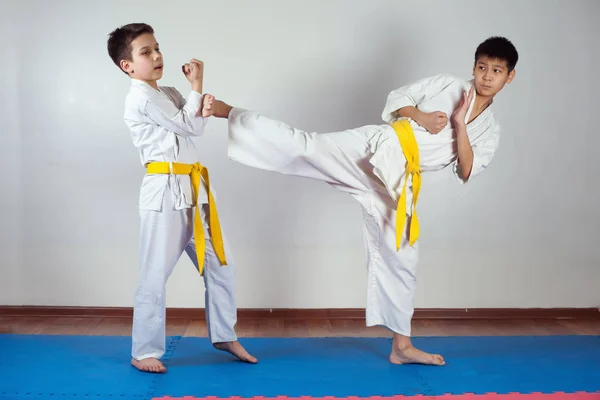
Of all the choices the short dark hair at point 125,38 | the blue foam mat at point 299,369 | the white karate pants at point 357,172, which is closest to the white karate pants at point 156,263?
the blue foam mat at point 299,369

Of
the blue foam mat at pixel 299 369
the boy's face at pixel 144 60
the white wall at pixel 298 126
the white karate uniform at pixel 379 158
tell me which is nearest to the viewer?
the blue foam mat at pixel 299 369

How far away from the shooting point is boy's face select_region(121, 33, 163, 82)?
2875mm

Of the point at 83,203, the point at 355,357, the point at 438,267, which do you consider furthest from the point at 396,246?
the point at 83,203

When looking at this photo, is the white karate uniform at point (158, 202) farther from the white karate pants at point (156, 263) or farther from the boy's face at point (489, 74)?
the boy's face at point (489, 74)

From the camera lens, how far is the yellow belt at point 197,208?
2.94 m

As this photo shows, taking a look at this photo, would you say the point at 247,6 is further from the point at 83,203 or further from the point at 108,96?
the point at 83,203

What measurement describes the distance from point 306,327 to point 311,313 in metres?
0.19

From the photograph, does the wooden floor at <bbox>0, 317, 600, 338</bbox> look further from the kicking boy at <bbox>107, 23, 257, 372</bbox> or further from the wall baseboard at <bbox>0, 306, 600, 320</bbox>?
the kicking boy at <bbox>107, 23, 257, 372</bbox>

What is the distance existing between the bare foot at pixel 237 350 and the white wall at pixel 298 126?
89 cm

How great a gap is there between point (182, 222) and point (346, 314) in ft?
4.99

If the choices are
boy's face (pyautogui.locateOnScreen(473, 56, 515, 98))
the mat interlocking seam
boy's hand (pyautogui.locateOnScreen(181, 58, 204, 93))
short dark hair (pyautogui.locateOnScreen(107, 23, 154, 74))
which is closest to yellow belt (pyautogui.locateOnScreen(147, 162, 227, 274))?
boy's hand (pyautogui.locateOnScreen(181, 58, 204, 93))

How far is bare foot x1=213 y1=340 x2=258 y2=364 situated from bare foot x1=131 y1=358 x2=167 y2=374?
12.6 inches

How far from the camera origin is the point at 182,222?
9.80ft

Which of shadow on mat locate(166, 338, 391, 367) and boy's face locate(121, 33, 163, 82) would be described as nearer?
boy's face locate(121, 33, 163, 82)
